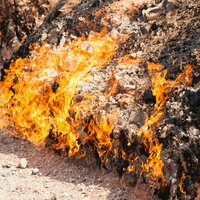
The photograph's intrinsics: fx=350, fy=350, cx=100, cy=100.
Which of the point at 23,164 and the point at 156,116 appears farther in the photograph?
the point at 23,164

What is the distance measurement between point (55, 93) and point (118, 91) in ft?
7.70

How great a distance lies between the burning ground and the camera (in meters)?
9.21

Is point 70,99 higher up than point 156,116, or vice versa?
point 156,116

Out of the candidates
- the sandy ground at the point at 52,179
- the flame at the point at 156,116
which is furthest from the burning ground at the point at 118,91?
the sandy ground at the point at 52,179

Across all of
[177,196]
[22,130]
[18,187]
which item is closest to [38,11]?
[22,130]

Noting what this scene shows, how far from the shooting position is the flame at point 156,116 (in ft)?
30.0

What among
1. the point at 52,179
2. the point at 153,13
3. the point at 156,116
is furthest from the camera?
the point at 153,13

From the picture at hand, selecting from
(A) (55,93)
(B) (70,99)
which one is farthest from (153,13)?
(A) (55,93)

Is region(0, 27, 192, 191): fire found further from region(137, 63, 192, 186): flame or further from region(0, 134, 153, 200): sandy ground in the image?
region(0, 134, 153, 200): sandy ground

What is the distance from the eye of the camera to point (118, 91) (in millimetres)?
11203

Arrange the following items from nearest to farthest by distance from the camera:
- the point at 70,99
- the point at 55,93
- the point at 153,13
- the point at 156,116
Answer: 1. the point at 156,116
2. the point at 70,99
3. the point at 55,93
4. the point at 153,13

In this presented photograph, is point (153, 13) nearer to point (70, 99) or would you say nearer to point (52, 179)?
point (70, 99)

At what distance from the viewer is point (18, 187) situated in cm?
1009

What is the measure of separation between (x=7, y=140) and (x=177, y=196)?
6757mm
